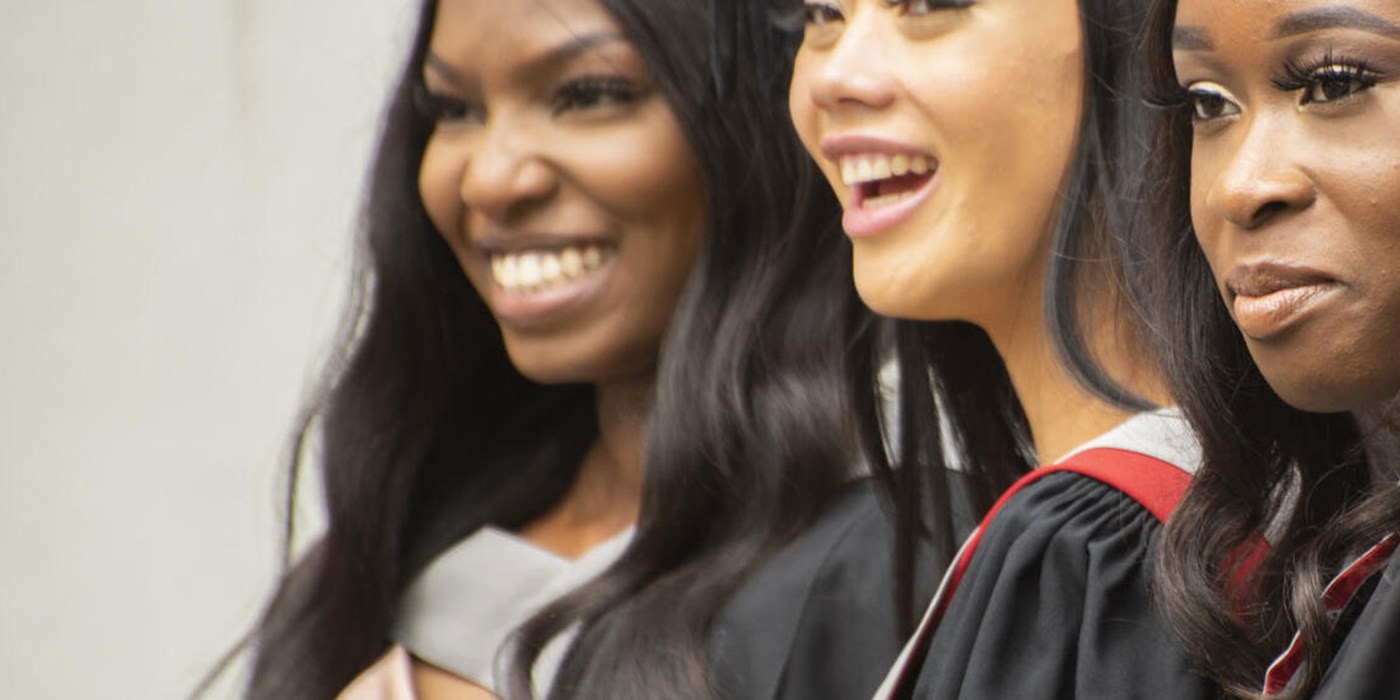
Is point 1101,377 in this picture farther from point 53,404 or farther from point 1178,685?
point 53,404

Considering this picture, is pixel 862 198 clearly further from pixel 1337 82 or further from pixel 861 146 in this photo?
pixel 1337 82

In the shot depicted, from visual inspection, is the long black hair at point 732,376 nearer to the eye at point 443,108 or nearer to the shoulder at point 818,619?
the shoulder at point 818,619

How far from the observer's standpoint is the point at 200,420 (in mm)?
3883

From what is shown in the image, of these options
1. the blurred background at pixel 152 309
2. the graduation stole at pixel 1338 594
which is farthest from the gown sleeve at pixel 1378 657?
the blurred background at pixel 152 309

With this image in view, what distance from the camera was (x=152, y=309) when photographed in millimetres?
3908

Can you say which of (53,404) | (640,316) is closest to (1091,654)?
(640,316)

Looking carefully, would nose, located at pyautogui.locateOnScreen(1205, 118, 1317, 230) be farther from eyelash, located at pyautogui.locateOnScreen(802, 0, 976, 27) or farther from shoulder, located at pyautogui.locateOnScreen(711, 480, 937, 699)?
shoulder, located at pyautogui.locateOnScreen(711, 480, 937, 699)

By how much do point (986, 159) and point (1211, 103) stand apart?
34 centimetres

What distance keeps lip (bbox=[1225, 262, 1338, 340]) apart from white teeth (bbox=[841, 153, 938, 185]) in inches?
18.0

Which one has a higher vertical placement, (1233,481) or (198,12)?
(198,12)

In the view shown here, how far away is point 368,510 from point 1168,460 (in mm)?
1206

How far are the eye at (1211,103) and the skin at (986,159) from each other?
305 mm

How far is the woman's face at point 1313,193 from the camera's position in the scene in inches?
48.0

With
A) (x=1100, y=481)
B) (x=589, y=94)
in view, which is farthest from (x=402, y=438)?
(x=1100, y=481)
